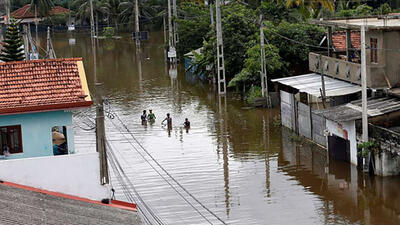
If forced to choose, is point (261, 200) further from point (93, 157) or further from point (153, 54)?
point (153, 54)

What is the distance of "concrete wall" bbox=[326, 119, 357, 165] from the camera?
25.2m

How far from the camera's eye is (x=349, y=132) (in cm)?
2562

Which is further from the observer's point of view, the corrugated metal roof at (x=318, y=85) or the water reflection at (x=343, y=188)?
the corrugated metal roof at (x=318, y=85)

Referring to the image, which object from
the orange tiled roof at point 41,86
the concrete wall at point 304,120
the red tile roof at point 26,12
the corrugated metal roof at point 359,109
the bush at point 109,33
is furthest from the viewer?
the red tile roof at point 26,12

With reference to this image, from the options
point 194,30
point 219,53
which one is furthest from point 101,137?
point 194,30

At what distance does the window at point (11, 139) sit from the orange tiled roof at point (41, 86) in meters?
0.58

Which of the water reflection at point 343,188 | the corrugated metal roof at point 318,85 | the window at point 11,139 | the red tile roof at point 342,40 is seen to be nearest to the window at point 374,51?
the corrugated metal roof at point 318,85

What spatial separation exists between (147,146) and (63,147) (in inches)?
431

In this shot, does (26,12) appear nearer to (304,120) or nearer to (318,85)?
(318,85)

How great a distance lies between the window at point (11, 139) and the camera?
60.3 feet

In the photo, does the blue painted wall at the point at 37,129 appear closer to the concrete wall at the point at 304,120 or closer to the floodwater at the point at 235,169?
the floodwater at the point at 235,169

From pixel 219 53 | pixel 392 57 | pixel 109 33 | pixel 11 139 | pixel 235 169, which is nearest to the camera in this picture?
pixel 11 139

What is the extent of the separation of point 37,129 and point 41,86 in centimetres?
140

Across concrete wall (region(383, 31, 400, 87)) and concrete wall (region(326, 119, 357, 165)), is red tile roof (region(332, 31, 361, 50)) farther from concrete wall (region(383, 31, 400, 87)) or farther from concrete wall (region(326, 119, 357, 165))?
concrete wall (region(326, 119, 357, 165))
